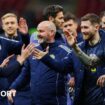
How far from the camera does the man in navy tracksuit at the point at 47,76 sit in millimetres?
9867

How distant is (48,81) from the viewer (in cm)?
991

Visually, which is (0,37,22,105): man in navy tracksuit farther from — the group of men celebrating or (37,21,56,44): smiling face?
(37,21,56,44): smiling face

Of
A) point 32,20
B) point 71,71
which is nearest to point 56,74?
point 71,71

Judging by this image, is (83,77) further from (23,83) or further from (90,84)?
(23,83)

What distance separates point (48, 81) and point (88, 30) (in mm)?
882

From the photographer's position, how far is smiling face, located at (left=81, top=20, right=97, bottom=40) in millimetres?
9484

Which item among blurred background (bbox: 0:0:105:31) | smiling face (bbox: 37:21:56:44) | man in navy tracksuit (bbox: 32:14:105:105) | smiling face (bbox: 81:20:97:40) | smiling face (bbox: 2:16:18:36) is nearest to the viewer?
man in navy tracksuit (bbox: 32:14:105:105)

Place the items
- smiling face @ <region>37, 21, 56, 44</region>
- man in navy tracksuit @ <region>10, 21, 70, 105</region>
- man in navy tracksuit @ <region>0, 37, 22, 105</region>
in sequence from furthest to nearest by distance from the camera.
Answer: man in navy tracksuit @ <region>0, 37, 22, 105</region> < man in navy tracksuit @ <region>10, 21, 70, 105</region> < smiling face @ <region>37, 21, 56, 44</region>

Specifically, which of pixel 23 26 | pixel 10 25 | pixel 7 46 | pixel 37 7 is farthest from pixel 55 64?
pixel 37 7

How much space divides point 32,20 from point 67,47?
17.3 feet

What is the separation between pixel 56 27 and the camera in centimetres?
1094

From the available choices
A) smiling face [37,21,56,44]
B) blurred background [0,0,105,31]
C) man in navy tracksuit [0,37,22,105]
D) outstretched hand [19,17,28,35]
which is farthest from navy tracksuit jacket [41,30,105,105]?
blurred background [0,0,105,31]

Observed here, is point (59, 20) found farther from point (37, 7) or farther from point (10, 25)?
point (37, 7)

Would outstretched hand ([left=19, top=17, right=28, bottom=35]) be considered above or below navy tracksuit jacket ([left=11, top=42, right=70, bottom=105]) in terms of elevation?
above
